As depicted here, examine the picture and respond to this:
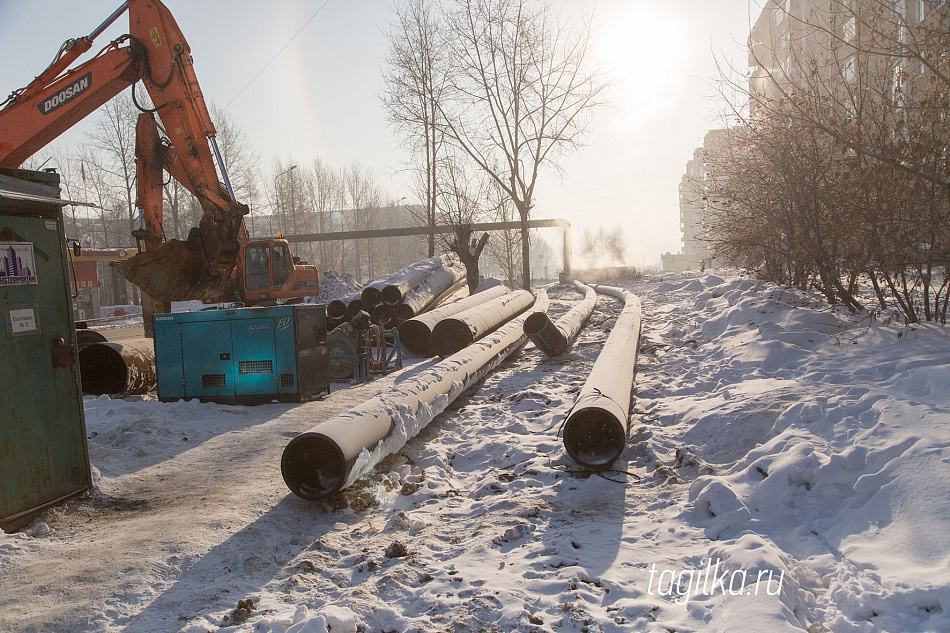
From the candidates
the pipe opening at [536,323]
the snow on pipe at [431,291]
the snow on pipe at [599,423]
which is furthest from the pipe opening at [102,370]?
the snow on pipe at [599,423]

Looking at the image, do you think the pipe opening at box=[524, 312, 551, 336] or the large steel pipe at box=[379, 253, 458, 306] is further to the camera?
the large steel pipe at box=[379, 253, 458, 306]

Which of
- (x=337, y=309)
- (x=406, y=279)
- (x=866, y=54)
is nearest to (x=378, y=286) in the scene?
(x=406, y=279)

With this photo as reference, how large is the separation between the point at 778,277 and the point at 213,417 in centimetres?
1087

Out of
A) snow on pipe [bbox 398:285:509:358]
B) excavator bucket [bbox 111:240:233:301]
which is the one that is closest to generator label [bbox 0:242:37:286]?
excavator bucket [bbox 111:240:233:301]

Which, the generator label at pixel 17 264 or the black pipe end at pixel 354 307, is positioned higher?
the generator label at pixel 17 264

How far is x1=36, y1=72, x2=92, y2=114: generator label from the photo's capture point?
28.8 feet

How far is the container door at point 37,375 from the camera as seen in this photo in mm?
4199

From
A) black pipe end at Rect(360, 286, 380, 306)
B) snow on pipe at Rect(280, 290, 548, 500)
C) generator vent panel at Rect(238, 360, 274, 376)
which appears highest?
black pipe end at Rect(360, 286, 380, 306)

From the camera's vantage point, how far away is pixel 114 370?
8.65m

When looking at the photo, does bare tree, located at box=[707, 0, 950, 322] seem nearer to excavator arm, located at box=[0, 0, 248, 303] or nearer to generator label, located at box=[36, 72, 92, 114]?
excavator arm, located at box=[0, 0, 248, 303]

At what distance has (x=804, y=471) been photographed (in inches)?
150

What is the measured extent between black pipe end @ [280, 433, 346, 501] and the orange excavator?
5967 millimetres

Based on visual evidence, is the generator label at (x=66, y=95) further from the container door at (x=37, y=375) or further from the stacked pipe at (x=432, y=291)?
the stacked pipe at (x=432, y=291)

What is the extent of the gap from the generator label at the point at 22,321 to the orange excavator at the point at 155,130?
197 inches
